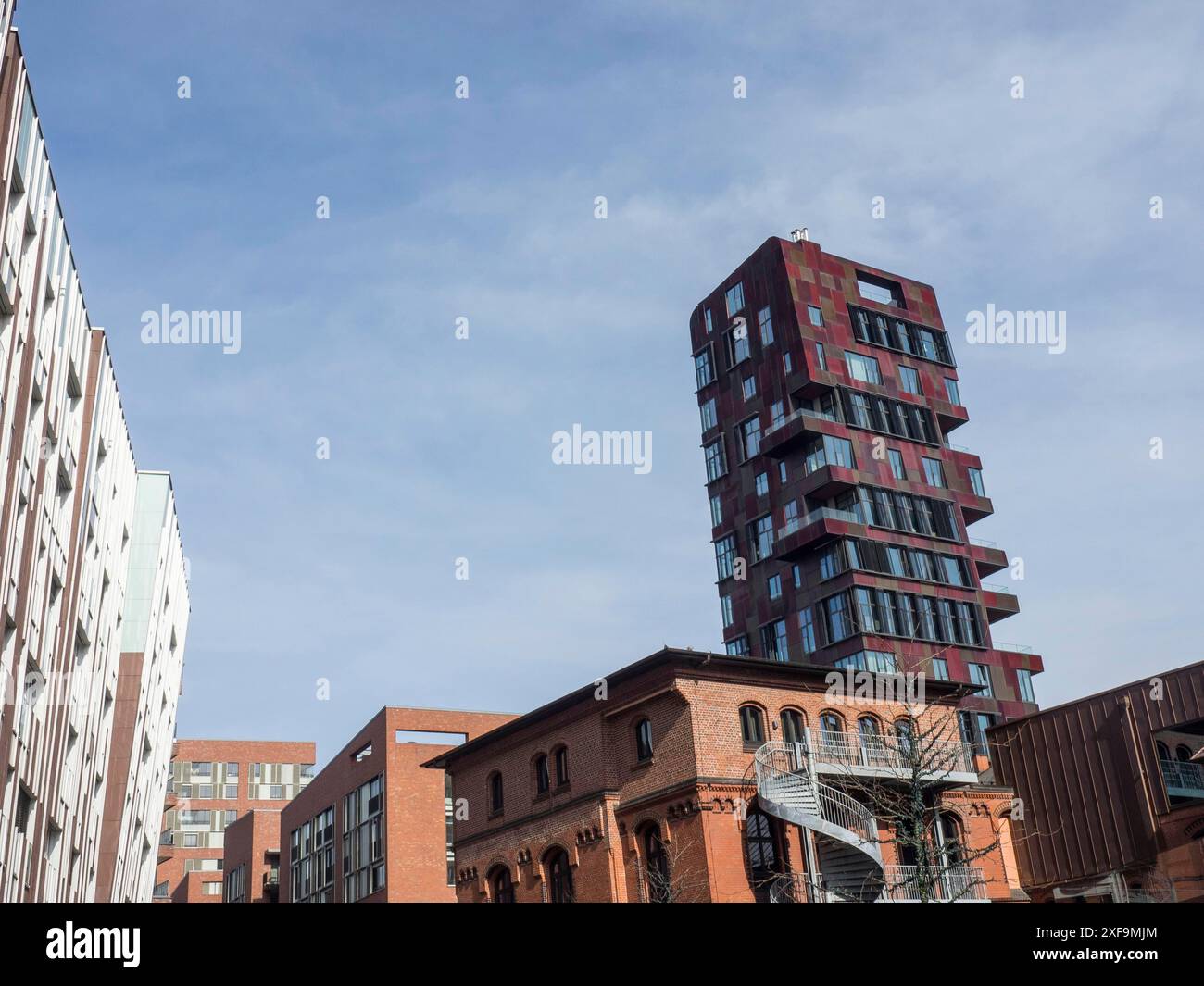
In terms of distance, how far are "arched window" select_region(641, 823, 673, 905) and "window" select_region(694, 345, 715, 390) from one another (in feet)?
136

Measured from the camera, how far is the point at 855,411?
68812 millimetres

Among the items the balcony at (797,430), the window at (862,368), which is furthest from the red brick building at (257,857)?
the window at (862,368)

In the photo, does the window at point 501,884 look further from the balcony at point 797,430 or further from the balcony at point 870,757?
the balcony at point 797,430

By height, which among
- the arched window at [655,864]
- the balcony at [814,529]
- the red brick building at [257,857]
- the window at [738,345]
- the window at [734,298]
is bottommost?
the arched window at [655,864]

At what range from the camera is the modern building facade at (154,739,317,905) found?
383ft

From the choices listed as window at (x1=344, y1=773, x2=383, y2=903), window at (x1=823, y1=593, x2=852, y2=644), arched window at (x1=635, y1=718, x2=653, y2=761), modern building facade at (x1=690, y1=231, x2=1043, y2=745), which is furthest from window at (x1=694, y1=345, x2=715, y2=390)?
arched window at (x1=635, y1=718, x2=653, y2=761)

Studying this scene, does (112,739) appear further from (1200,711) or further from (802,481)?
(1200,711)

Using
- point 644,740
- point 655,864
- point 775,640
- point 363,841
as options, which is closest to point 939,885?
point 655,864

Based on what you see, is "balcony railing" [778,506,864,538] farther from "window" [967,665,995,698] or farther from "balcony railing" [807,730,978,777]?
"balcony railing" [807,730,978,777]

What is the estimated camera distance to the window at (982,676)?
216 ft

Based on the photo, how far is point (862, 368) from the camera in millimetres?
70688

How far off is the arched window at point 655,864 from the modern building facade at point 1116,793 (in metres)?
16.5
